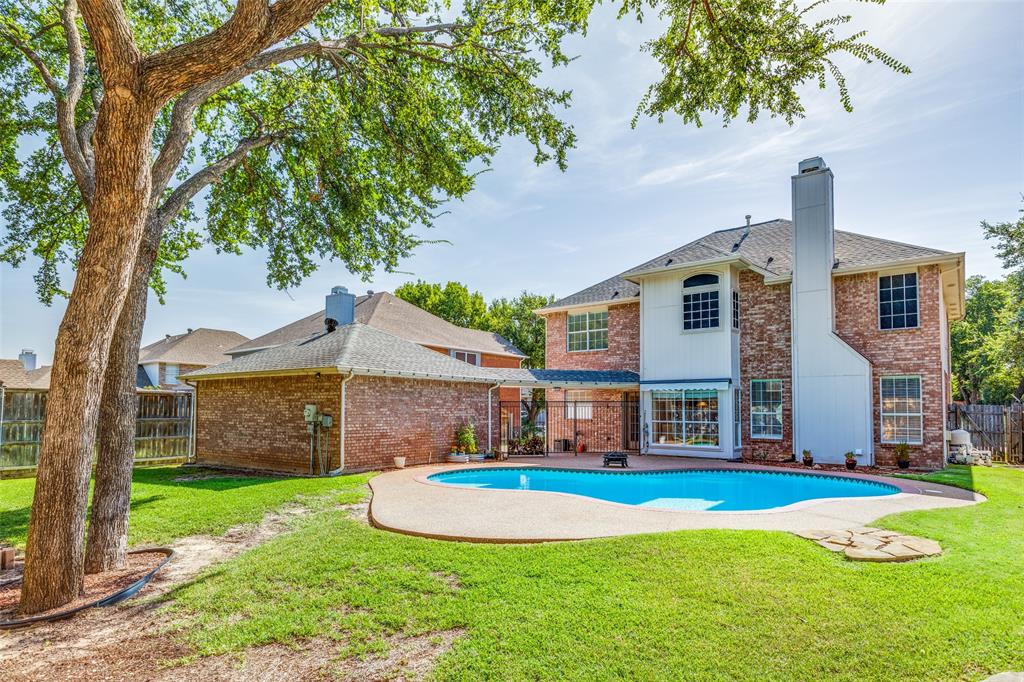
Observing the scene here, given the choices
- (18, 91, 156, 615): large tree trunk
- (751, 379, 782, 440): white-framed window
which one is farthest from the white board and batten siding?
(18, 91, 156, 615): large tree trunk

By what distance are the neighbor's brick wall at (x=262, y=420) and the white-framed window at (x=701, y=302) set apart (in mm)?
11103

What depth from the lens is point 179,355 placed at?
32.1 m

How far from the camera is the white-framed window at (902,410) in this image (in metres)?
15.0

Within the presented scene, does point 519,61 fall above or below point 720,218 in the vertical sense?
below

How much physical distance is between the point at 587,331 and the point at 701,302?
5.25 metres

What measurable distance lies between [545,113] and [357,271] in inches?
208

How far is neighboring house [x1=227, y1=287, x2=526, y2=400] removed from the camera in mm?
25766

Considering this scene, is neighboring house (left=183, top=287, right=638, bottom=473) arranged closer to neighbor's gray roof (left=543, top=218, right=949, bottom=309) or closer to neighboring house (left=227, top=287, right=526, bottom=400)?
neighbor's gray roof (left=543, top=218, right=949, bottom=309)

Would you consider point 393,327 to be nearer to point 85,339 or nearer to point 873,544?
point 85,339

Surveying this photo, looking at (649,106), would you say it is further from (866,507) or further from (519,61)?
(866,507)

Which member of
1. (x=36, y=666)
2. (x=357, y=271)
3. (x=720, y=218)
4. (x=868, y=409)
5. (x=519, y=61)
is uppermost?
(x=720, y=218)

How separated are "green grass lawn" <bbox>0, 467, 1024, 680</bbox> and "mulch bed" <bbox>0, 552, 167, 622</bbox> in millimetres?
747

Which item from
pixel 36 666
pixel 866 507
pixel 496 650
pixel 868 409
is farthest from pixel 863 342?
pixel 36 666

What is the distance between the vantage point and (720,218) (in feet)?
68.4
